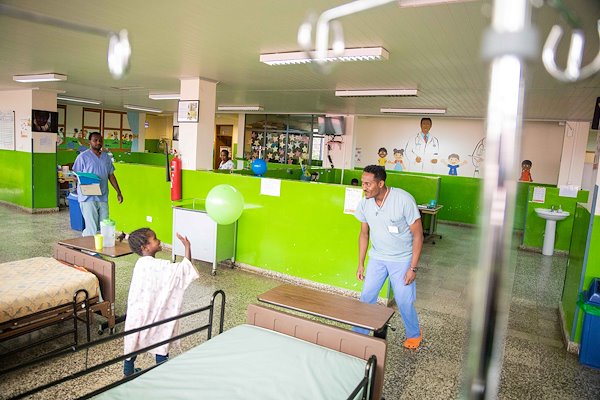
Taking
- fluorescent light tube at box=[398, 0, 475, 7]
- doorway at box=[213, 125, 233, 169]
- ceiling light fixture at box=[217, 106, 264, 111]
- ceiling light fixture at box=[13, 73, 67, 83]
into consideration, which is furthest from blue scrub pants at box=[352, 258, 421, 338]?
doorway at box=[213, 125, 233, 169]

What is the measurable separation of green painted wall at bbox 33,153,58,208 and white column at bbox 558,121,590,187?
11196 mm

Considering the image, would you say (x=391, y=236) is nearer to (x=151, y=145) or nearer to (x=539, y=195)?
(x=539, y=195)

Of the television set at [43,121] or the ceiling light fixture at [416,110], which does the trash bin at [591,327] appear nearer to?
the ceiling light fixture at [416,110]

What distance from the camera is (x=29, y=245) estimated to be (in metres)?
6.44

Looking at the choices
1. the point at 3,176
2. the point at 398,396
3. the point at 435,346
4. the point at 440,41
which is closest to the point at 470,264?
the point at 398,396

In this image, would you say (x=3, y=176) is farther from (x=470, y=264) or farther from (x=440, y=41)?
(x=470, y=264)

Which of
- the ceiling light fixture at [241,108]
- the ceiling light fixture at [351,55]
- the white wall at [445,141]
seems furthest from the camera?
the ceiling light fixture at [241,108]

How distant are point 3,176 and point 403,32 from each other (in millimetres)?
10101

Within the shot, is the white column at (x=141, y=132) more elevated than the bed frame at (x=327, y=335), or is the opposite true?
the white column at (x=141, y=132)

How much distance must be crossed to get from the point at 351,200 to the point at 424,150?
23.5 feet

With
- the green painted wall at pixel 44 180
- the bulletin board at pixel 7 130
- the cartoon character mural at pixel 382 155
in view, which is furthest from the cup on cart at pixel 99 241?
the cartoon character mural at pixel 382 155

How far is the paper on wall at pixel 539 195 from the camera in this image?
8.03 metres

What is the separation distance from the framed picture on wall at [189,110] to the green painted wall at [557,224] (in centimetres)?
639

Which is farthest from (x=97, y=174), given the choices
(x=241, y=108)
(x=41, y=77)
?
(x=241, y=108)
